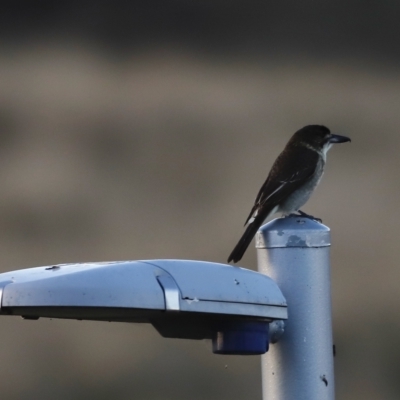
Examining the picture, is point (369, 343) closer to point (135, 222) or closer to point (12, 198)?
Answer: point (135, 222)

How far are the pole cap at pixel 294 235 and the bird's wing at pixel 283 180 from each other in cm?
146

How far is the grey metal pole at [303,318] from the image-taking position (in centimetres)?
175

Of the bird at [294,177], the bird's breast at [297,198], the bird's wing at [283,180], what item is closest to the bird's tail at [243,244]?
the bird at [294,177]

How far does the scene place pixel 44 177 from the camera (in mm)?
7121

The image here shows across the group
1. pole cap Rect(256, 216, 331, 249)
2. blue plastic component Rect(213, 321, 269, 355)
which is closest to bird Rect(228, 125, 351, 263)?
pole cap Rect(256, 216, 331, 249)

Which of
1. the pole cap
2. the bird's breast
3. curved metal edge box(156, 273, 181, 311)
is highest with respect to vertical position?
the bird's breast

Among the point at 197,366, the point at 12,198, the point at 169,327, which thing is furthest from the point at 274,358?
the point at 12,198

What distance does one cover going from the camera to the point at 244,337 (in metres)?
1.65

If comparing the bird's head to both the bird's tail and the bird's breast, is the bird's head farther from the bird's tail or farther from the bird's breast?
the bird's tail

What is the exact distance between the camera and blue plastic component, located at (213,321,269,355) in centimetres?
165

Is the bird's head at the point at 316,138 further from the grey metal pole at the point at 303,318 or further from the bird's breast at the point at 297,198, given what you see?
the grey metal pole at the point at 303,318

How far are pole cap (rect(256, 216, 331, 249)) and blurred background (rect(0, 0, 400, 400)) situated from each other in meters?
3.87

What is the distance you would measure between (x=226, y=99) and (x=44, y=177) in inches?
58.6

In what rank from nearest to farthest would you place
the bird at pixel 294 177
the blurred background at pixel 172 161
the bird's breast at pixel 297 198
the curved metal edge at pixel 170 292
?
the curved metal edge at pixel 170 292, the bird at pixel 294 177, the bird's breast at pixel 297 198, the blurred background at pixel 172 161
